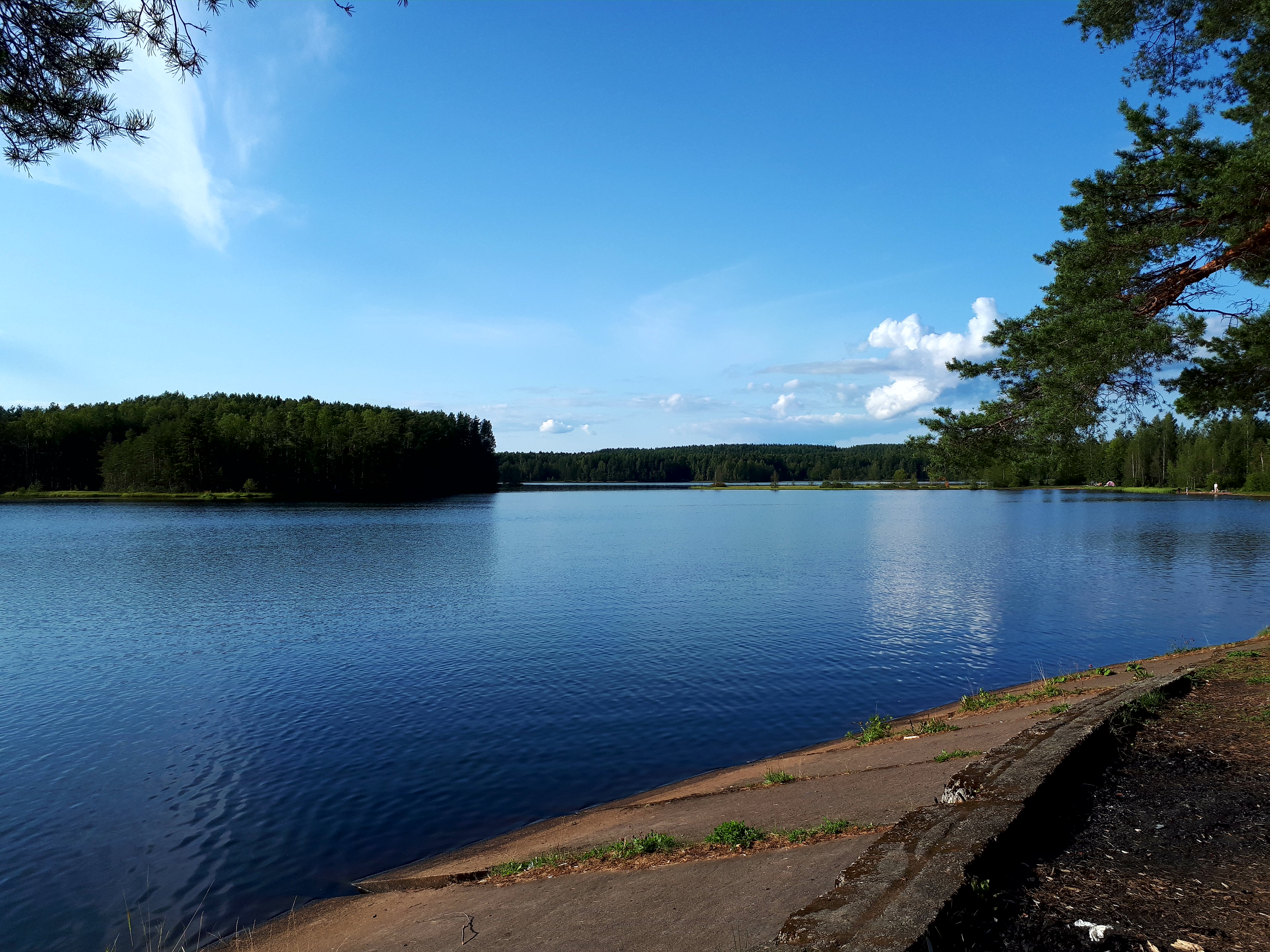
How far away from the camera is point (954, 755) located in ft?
37.9

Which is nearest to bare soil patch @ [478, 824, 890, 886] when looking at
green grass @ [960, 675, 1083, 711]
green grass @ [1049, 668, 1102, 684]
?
green grass @ [960, 675, 1083, 711]

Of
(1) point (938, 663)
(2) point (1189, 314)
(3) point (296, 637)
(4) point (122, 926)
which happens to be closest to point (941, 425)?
(2) point (1189, 314)

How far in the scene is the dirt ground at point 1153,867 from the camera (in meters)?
5.14

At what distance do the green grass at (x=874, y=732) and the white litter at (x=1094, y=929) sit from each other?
9.37 meters

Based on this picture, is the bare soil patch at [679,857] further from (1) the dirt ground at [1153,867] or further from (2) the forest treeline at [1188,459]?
(2) the forest treeline at [1188,459]

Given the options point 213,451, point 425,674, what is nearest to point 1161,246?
point 425,674

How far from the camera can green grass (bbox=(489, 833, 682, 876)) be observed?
348 inches

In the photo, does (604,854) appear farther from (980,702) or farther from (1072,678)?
(1072,678)

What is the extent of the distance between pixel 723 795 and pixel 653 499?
465ft

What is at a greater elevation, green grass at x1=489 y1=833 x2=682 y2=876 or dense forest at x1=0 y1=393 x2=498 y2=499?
dense forest at x1=0 y1=393 x2=498 y2=499

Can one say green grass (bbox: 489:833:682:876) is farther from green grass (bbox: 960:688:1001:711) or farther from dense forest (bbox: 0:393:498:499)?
dense forest (bbox: 0:393:498:499)

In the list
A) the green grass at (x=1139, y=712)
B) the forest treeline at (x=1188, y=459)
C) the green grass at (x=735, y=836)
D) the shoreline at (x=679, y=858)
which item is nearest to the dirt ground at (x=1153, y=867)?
the green grass at (x=1139, y=712)

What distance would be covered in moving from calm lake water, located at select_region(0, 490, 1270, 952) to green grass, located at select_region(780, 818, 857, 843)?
5.51m

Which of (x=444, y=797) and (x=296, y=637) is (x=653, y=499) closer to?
(x=296, y=637)
